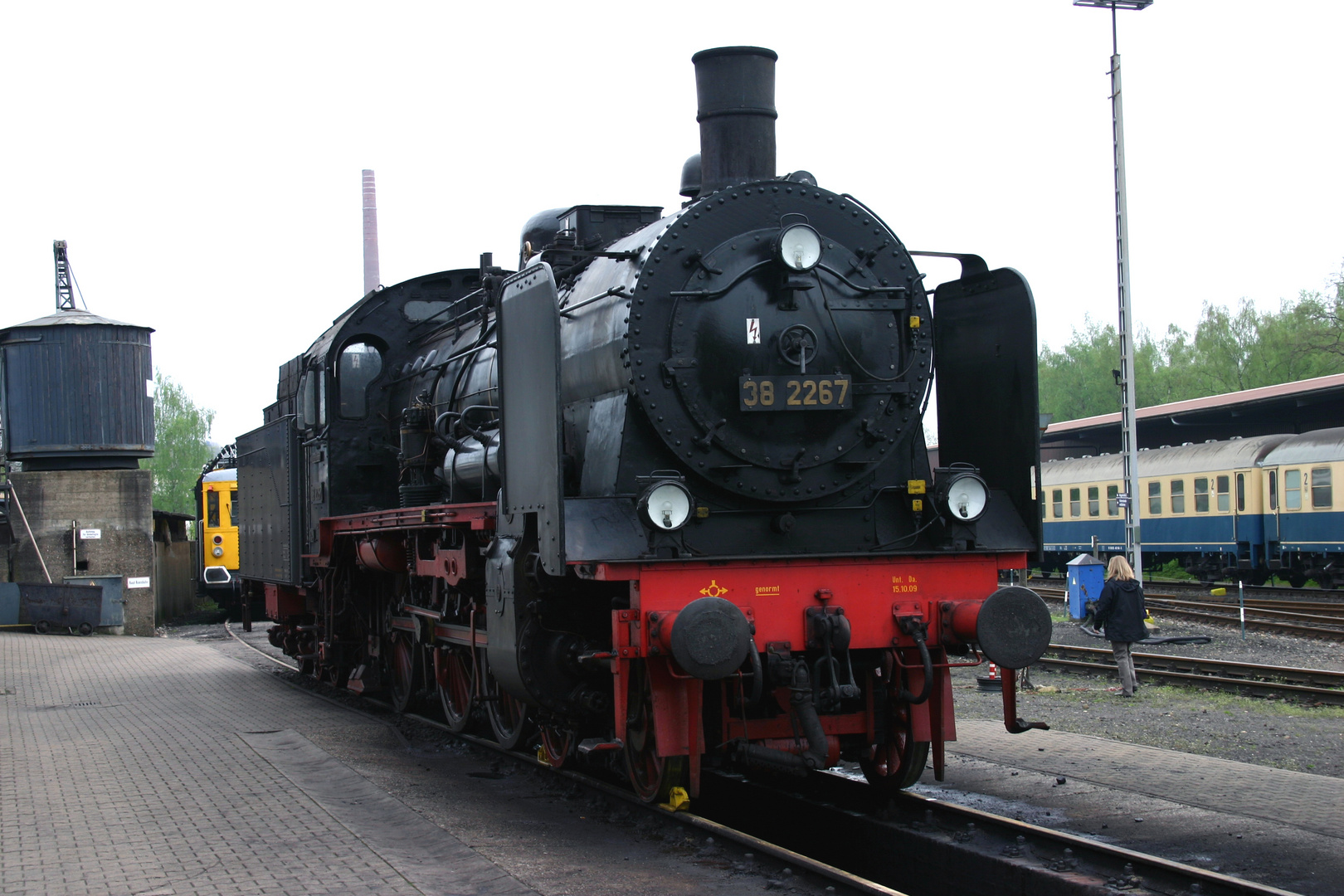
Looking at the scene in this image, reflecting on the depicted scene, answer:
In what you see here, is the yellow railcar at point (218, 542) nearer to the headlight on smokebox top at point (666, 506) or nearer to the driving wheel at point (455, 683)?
the driving wheel at point (455, 683)

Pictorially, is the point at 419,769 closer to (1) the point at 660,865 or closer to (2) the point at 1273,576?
(1) the point at 660,865

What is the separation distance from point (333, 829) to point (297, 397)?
6775 mm

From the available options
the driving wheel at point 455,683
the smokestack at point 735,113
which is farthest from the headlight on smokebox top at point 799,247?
the driving wheel at point 455,683

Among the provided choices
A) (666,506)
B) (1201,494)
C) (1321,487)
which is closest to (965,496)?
(666,506)

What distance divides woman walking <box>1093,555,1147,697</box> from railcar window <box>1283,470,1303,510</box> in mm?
13106

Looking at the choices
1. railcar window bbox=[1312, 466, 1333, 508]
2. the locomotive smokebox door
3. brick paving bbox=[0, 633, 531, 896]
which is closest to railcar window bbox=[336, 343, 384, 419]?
brick paving bbox=[0, 633, 531, 896]

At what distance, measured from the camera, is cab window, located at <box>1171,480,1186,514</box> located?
2514 cm

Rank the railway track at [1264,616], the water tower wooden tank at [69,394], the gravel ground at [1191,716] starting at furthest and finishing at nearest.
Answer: the water tower wooden tank at [69,394]
the railway track at [1264,616]
the gravel ground at [1191,716]

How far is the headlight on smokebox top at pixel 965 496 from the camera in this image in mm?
6703

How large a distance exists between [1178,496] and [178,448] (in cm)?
4639

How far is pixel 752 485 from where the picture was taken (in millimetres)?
6547

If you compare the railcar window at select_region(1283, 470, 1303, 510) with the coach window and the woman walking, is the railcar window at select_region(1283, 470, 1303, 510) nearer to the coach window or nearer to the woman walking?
the coach window

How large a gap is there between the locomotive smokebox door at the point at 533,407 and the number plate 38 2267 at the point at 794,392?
105 cm

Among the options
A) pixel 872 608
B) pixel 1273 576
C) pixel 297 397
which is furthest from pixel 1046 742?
pixel 1273 576
